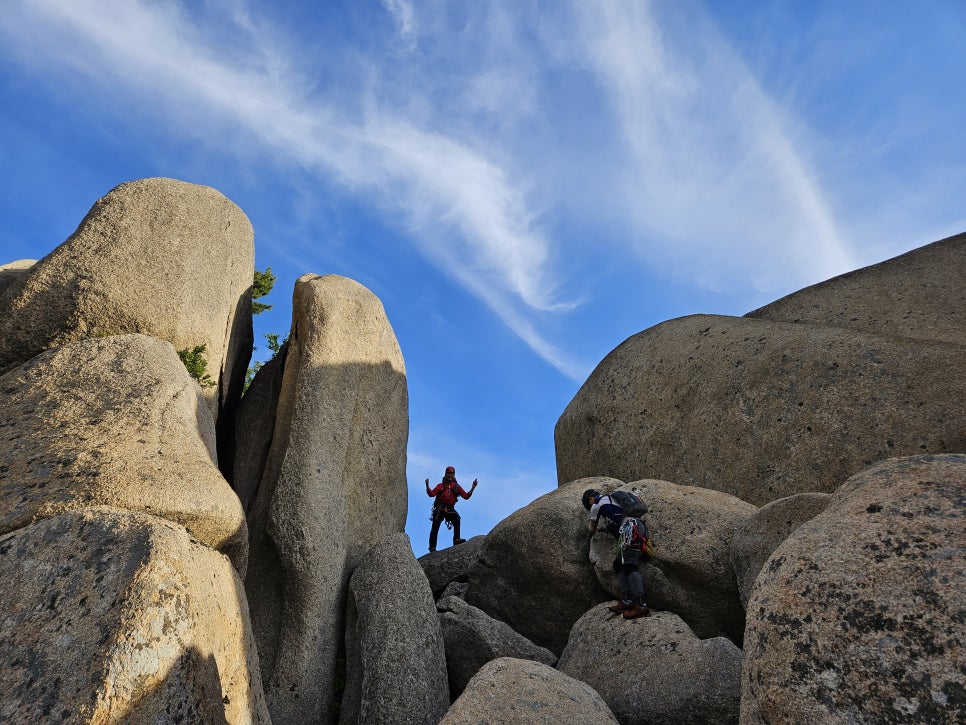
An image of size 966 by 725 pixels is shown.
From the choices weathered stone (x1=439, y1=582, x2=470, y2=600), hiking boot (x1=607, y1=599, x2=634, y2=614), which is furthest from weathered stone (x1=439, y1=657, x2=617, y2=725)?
weathered stone (x1=439, y1=582, x2=470, y2=600)

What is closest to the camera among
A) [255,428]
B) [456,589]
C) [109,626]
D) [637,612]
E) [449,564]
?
[109,626]

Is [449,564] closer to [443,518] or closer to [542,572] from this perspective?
[443,518]

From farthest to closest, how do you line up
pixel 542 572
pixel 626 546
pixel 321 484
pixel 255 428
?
pixel 255 428, pixel 542 572, pixel 321 484, pixel 626 546

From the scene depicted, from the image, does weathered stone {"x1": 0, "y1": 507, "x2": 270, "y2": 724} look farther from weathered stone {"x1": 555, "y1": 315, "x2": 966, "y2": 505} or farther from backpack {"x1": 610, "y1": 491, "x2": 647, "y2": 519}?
weathered stone {"x1": 555, "y1": 315, "x2": 966, "y2": 505}

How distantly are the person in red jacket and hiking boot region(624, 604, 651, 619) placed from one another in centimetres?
742

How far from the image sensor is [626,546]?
11.5 meters

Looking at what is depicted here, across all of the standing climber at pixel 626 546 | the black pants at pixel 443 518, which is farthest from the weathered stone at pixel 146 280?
the standing climber at pixel 626 546

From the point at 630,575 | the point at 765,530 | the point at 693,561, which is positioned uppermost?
the point at 765,530

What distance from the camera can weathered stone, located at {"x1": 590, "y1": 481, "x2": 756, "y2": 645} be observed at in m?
11.8

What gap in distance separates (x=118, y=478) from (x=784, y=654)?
21.6 feet

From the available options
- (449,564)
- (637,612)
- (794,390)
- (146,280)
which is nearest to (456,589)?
(449,564)

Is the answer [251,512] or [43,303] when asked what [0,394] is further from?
[251,512]

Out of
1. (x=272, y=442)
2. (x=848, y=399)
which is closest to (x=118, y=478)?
(x=272, y=442)

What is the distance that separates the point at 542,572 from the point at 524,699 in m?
5.70
